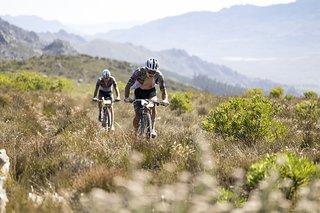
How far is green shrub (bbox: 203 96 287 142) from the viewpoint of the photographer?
8.34 metres

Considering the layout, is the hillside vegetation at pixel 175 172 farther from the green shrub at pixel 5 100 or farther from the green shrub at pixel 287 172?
the green shrub at pixel 5 100

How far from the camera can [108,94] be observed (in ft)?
42.9

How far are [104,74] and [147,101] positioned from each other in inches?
159

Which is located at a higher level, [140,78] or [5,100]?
[140,78]

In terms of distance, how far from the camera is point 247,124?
8.50 meters

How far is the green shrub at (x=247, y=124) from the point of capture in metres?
8.34

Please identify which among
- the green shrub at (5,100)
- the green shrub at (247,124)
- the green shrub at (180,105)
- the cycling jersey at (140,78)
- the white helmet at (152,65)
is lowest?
the green shrub at (180,105)

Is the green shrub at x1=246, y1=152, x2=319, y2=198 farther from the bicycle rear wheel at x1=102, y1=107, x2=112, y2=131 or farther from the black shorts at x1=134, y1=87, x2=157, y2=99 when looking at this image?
the bicycle rear wheel at x1=102, y1=107, x2=112, y2=131

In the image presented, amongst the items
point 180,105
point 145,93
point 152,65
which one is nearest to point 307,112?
point 180,105

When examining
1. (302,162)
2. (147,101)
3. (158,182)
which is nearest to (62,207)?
(158,182)

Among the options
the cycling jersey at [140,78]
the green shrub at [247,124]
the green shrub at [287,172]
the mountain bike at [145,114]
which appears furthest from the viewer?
the cycling jersey at [140,78]

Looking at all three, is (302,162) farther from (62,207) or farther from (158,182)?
(62,207)

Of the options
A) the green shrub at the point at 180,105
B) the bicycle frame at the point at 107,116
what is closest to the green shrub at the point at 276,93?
the green shrub at the point at 180,105

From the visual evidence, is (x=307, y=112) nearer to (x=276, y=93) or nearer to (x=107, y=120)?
(x=107, y=120)
